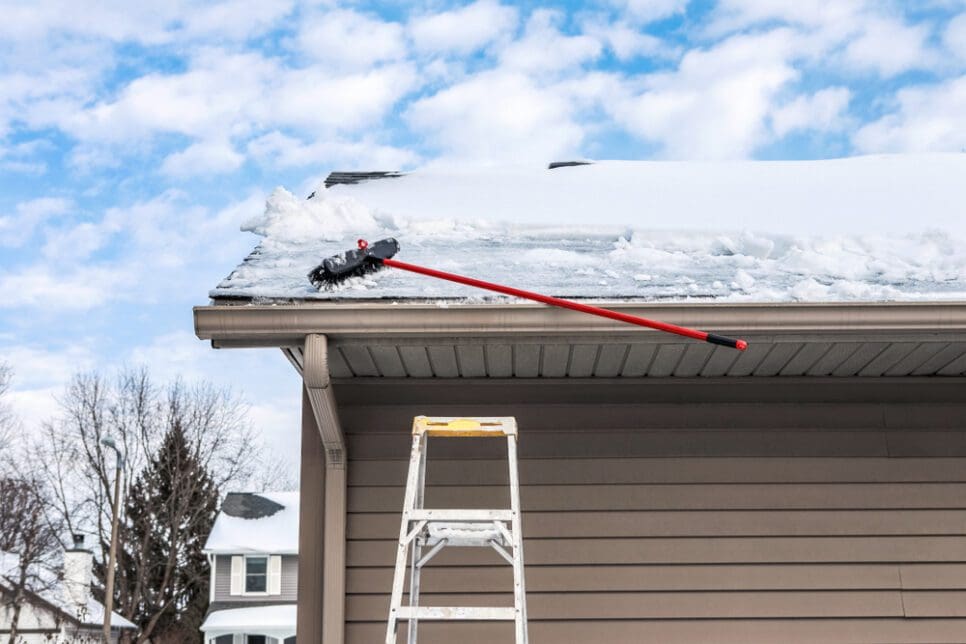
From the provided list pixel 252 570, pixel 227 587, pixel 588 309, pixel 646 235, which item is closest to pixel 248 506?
pixel 252 570

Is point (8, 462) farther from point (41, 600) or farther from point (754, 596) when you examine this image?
point (754, 596)

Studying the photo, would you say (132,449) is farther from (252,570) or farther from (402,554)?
(402,554)

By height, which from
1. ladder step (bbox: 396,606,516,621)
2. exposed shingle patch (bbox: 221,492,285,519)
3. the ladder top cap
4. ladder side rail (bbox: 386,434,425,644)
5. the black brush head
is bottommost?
ladder step (bbox: 396,606,516,621)

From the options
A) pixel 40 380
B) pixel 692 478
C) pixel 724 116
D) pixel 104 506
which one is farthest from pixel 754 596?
pixel 40 380

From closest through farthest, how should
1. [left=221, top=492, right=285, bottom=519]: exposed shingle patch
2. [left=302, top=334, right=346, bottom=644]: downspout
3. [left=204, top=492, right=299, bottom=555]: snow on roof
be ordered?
[left=302, top=334, right=346, bottom=644]: downspout < [left=204, top=492, right=299, bottom=555]: snow on roof < [left=221, top=492, right=285, bottom=519]: exposed shingle patch

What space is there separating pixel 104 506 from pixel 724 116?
1691 centimetres

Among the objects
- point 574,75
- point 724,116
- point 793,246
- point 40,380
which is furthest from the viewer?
point 40,380

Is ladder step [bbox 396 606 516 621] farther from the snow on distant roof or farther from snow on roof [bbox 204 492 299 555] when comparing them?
snow on roof [bbox 204 492 299 555]

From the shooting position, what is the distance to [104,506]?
2277cm

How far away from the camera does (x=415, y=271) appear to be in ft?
13.8

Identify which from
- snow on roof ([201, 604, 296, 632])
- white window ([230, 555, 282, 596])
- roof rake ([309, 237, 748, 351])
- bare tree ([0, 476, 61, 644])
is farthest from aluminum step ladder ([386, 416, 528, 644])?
white window ([230, 555, 282, 596])

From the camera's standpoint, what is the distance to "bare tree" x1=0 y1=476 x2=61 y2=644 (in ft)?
64.7

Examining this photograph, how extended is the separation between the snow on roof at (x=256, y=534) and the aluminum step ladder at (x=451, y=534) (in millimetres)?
18001

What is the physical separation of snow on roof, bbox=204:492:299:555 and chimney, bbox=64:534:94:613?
251 centimetres
